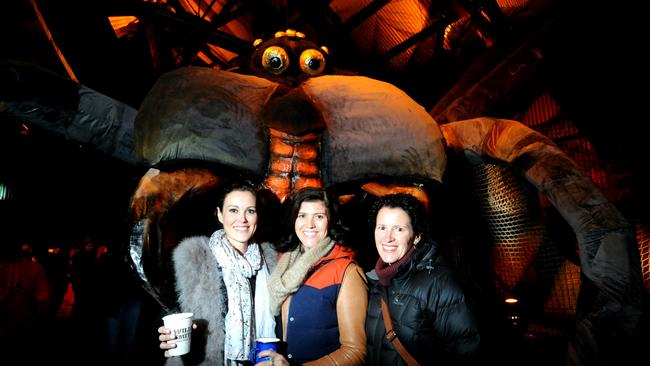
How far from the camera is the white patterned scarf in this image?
2.21 metres

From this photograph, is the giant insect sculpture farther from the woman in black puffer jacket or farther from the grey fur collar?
the woman in black puffer jacket

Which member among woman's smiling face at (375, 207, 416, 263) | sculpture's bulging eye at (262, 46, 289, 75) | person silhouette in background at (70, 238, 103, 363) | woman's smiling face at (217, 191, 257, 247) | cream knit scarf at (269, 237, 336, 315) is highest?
sculpture's bulging eye at (262, 46, 289, 75)

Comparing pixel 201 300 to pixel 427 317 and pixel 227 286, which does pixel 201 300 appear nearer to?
pixel 227 286

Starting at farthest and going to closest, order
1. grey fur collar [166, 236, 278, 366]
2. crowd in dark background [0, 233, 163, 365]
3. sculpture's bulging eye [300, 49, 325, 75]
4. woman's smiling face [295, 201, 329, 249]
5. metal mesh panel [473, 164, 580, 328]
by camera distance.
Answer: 1. crowd in dark background [0, 233, 163, 365]
2. sculpture's bulging eye [300, 49, 325, 75]
3. metal mesh panel [473, 164, 580, 328]
4. woman's smiling face [295, 201, 329, 249]
5. grey fur collar [166, 236, 278, 366]

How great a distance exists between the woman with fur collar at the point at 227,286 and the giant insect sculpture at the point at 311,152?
131 millimetres

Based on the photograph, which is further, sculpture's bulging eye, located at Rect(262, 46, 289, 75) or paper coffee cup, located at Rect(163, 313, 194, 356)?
Answer: sculpture's bulging eye, located at Rect(262, 46, 289, 75)

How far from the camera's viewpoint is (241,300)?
2268 millimetres

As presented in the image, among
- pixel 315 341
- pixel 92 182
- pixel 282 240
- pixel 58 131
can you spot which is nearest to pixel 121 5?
pixel 58 131

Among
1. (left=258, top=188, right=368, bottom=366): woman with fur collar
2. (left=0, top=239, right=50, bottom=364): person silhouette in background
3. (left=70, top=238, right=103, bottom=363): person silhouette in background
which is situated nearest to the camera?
(left=258, top=188, right=368, bottom=366): woman with fur collar

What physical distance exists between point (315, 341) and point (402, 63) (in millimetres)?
7655

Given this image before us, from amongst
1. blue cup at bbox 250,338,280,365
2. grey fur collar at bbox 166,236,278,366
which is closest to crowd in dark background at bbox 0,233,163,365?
grey fur collar at bbox 166,236,278,366

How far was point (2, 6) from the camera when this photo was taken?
3.74m

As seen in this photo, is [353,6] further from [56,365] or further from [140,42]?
[56,365]

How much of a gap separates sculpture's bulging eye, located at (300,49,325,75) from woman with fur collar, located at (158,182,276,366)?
1924 mm
